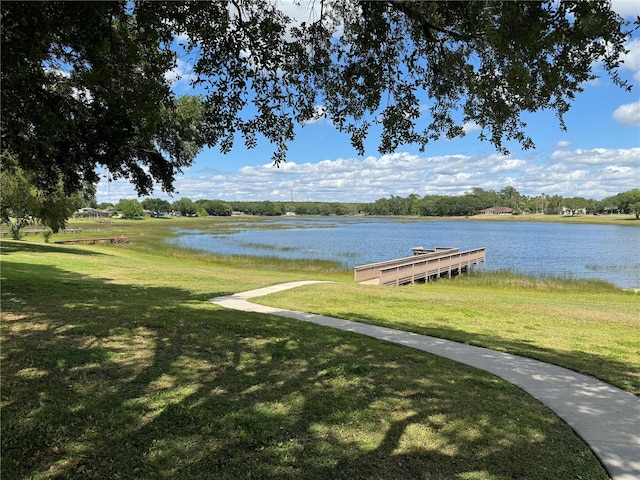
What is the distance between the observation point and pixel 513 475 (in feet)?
10.7

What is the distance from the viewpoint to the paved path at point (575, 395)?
3.83 metres

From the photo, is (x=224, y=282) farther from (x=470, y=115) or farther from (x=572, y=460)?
(x=572, y=460)

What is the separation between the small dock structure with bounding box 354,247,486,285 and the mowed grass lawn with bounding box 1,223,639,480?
1442 cm

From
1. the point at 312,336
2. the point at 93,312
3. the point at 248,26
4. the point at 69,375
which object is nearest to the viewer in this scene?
the point at 69,375

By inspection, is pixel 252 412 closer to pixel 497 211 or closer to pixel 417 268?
pixel 417 268

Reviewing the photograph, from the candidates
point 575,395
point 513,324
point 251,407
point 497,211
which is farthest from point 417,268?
point 497,211

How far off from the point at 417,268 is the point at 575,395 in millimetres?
20829

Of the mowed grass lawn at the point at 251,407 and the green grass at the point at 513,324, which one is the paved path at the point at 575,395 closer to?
the mowed grass lawn at the point at 251,407

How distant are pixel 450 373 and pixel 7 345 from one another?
5657mm

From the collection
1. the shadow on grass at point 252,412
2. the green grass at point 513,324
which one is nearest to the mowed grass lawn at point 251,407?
the shadow on grass at point 252,412

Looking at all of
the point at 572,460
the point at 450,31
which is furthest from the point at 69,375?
the point at 450,31

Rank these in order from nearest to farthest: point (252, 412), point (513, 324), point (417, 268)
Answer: point (252, 412), point (513, 324), point (417, 268)

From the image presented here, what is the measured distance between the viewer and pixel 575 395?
5.20 metres

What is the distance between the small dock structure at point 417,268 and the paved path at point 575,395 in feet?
45.0
